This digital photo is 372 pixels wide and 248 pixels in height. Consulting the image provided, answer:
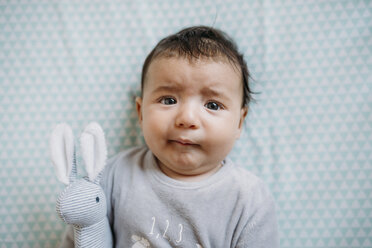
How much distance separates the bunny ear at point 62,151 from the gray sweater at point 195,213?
251 mm

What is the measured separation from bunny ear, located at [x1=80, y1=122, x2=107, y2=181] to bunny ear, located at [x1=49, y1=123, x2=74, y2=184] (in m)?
0.04

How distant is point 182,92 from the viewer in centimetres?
87

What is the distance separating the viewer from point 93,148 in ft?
2.61

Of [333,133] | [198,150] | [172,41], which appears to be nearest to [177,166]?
[198,150]

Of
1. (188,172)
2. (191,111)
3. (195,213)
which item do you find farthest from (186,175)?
(191,111)

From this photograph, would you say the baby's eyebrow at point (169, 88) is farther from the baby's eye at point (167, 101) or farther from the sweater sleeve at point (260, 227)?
the sweater sleeve at point (260, 227)

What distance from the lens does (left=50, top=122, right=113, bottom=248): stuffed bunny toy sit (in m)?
0.75

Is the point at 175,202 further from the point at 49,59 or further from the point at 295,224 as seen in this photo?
the point at 49,59

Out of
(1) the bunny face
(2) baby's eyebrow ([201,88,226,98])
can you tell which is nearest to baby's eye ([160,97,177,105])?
(2) baby's eyebrow ([201,88,226,98])

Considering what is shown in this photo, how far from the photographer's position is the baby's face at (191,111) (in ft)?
2.79

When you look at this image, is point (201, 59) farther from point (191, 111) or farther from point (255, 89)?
point (255, 89)

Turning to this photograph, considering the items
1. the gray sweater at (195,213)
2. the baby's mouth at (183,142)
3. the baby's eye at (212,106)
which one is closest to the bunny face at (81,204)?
the gray sweater at (195,213)

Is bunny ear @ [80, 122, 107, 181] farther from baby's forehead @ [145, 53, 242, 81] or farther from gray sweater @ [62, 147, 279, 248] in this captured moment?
baby's forehead @ [145, 53, 242, 81]

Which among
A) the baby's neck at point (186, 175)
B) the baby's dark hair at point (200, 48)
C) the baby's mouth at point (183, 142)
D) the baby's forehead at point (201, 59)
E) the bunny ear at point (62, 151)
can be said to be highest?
the baby's dark hair at point (200, 48)
